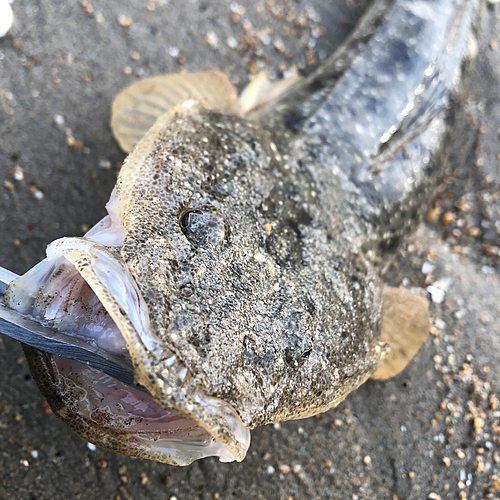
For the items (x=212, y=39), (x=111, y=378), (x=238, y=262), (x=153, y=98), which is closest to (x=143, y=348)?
(x=111, y=378)

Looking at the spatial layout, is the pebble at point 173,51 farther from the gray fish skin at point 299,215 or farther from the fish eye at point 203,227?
the fish eye at point 203,227

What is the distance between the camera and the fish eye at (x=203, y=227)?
71.4 inches

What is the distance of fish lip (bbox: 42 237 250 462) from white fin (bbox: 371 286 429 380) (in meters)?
1.60

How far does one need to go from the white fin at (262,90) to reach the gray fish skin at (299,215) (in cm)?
35

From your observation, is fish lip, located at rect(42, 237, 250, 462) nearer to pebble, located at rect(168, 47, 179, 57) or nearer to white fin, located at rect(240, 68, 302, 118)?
white fin, located at rect(240, 68, 302, 118)

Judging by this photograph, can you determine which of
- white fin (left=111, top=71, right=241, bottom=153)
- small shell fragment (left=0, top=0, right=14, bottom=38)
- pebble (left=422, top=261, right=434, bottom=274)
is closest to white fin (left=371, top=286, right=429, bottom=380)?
pebble (left=422, top=261, right=434, bottom=274)

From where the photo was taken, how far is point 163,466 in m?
2.70

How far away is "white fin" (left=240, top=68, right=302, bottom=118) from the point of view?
355 cm

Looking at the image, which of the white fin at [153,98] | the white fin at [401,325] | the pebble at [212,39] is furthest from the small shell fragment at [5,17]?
the white fin at [401,325]

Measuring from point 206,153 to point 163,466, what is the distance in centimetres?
191

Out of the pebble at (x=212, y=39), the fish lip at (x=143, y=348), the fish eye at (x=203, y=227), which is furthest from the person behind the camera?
the pebble at (x=212, y=39)

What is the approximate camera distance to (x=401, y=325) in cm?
293

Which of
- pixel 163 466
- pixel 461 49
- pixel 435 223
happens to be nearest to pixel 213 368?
pixel 163 466

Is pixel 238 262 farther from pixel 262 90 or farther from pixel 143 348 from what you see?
pixel 262 90
